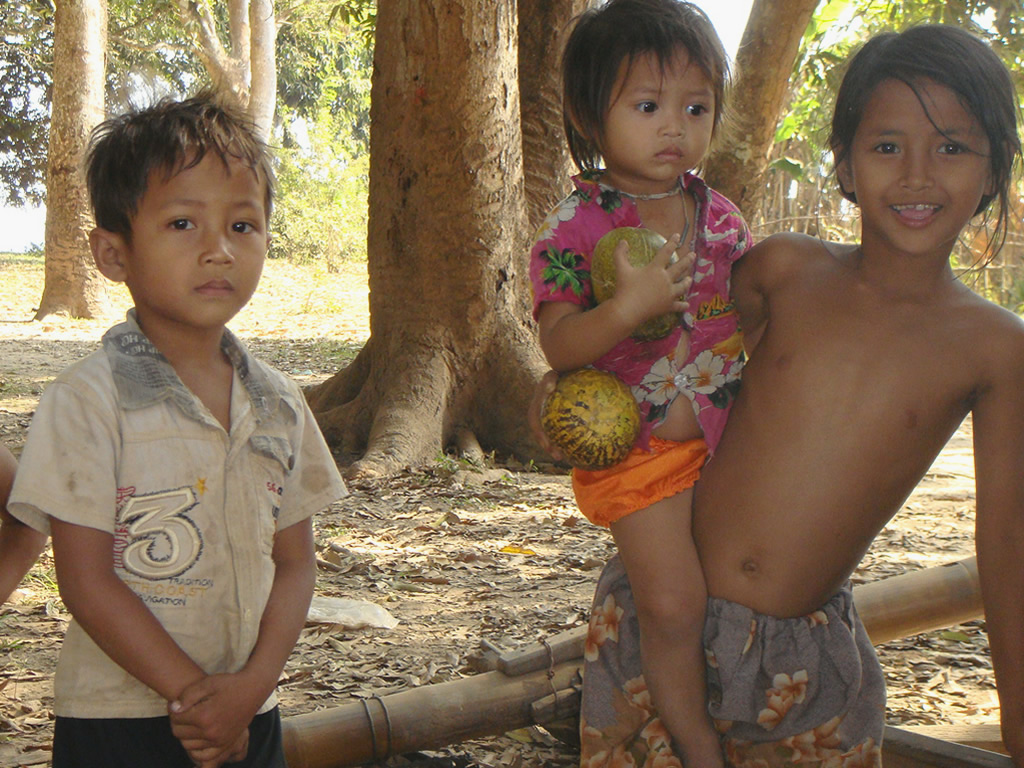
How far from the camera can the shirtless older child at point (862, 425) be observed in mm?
2008

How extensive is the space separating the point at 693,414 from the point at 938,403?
0.48 meters

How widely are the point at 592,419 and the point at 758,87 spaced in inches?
195

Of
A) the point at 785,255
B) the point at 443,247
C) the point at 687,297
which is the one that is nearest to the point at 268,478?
the point at 687,297

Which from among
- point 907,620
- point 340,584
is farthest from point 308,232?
point 907,620

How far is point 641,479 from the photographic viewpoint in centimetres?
209

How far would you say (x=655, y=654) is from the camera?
2045mm

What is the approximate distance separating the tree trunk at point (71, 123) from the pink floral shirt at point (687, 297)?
36.1 ft

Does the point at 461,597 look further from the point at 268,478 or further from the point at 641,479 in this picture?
the point at 268,478

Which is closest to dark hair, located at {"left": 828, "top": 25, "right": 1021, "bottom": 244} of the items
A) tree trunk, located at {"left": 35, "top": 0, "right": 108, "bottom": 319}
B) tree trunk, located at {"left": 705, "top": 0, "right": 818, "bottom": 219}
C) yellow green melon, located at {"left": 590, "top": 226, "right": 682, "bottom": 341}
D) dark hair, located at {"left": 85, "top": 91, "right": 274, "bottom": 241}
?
yellow green melon, located at {"left": 590, "top": 226, "right": 682, "bottom": 341}

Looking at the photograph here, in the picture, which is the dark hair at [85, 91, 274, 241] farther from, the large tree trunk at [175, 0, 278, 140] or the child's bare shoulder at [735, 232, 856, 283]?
the large tree trunk at [175, 0, 278, 140]

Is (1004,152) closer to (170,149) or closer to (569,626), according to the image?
(170,149)

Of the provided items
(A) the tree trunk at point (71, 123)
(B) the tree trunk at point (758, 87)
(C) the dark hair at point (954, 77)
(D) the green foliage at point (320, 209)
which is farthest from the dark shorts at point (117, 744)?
(D) the green foliage at point (320, 209)

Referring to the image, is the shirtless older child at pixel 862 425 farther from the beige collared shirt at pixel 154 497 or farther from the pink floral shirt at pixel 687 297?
the beige collared shirt at pixel 154 497

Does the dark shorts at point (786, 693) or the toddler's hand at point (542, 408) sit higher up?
the toddler's hand at point (542, 408)
